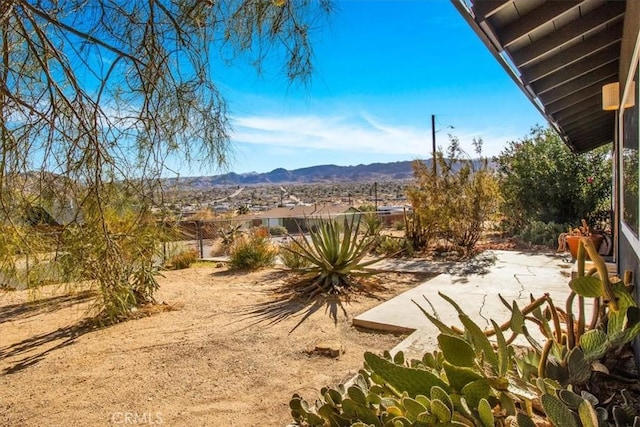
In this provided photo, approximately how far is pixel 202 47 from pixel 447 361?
2.54 meters

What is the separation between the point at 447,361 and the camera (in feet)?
5.82

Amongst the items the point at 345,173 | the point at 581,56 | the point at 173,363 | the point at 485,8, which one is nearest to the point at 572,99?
the point at 581,56

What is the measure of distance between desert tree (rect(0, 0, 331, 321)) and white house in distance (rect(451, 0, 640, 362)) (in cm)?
143

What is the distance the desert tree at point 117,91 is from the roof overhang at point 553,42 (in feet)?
4.61

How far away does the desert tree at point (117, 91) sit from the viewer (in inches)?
105

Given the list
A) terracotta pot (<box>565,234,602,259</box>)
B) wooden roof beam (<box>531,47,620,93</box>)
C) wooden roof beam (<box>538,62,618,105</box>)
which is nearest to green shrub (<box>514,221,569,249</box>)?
terracotta pot (<box>565,234,602,259</box>)

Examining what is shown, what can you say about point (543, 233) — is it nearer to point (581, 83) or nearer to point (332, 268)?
point (581, 83)

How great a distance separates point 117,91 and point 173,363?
7.98ft

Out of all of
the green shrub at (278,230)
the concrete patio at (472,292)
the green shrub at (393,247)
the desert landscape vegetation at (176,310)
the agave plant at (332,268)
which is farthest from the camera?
the green shrub at (278,230)

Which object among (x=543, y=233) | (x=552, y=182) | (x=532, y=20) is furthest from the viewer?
(x=552, y=182)

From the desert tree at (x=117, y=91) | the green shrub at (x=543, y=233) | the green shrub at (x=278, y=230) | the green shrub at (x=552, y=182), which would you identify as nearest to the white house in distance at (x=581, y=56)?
the desert tree at (x=117, y=91)

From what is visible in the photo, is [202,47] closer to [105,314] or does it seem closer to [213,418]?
[213,418]

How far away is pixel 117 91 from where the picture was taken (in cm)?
291

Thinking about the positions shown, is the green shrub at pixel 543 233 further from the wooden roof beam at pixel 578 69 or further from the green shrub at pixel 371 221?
the wooden roof beam at pixel 578 69
